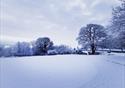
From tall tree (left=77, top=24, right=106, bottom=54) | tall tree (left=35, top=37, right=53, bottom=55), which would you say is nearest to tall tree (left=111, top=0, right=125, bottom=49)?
tall tree (left=77, top=24, right=106, bottom=54)

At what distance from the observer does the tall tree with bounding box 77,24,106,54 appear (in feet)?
151

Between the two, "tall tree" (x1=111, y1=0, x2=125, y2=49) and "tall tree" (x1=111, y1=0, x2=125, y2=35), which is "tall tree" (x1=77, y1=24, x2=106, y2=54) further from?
"tall tree" (x1=111, y1=0, x2=125, y2=49)

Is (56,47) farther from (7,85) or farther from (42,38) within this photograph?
(7,85)

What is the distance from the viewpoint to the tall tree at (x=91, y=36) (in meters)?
46.2

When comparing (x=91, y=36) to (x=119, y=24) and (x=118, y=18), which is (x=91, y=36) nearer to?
(x=118, y=18)

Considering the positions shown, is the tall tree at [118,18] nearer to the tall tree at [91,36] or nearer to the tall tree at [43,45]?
the tall tree at [91,36]

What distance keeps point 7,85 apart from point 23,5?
7658 mm

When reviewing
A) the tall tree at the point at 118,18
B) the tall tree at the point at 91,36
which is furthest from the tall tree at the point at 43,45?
the tall tree at the point at 118,18

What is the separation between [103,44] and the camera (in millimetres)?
45219

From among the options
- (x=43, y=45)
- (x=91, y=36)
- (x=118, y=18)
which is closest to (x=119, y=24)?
(x=118, y=18)

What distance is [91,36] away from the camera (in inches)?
1833

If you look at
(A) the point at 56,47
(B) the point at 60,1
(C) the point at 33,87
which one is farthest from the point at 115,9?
(A) the point at 56,47

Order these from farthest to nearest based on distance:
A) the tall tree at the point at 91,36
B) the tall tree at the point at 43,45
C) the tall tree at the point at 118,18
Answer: the tall tree at the point at 43,45 → the tall tree at the point at 91,36 → the tall tree at the point at 118,18

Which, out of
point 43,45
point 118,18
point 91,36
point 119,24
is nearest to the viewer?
point 119,24
